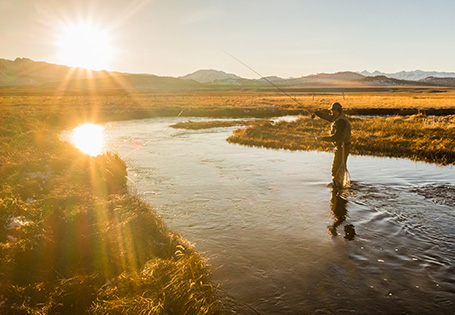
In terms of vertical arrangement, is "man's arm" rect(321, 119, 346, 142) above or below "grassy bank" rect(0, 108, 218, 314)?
above

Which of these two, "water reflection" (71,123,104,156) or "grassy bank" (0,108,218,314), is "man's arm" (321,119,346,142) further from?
"water reflection" (71,123,104,156)

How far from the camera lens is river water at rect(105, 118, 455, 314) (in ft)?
20.6

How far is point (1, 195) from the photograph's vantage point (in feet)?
28.0

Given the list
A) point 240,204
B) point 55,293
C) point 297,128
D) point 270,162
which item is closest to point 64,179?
point 240,204

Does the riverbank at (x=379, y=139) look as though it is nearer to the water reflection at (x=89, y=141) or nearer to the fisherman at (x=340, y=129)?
the fisherman at (x=340, y=129)

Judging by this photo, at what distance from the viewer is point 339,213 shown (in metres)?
10.6

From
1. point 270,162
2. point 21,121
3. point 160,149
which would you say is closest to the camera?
point 270,162

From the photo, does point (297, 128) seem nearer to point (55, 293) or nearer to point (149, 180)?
point (149, 180)

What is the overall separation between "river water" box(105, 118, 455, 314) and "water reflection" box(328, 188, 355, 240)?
0.10 feet

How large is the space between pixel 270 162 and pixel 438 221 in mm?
10142

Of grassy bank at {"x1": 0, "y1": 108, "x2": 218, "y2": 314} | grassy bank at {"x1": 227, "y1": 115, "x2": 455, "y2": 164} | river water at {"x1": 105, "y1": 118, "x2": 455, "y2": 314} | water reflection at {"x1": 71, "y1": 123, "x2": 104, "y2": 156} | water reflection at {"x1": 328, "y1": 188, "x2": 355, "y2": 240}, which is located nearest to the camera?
grassy bank at {"x1": 0, "y1": 108, "x2": 218, "y2": 314}

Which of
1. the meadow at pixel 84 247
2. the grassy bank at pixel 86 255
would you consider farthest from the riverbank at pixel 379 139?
the grassy bank at pixel 86 255

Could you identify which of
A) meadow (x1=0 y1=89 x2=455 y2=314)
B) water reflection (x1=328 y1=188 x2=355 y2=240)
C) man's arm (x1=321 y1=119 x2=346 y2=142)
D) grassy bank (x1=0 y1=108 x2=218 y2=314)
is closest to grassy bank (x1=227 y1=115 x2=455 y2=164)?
water reflection (x1=328 y1=188 x2=355 y2=240)

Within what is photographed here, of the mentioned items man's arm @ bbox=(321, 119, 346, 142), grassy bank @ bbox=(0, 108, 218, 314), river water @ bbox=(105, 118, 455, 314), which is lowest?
river water @ bbox=(105, 118, 455, 314)
